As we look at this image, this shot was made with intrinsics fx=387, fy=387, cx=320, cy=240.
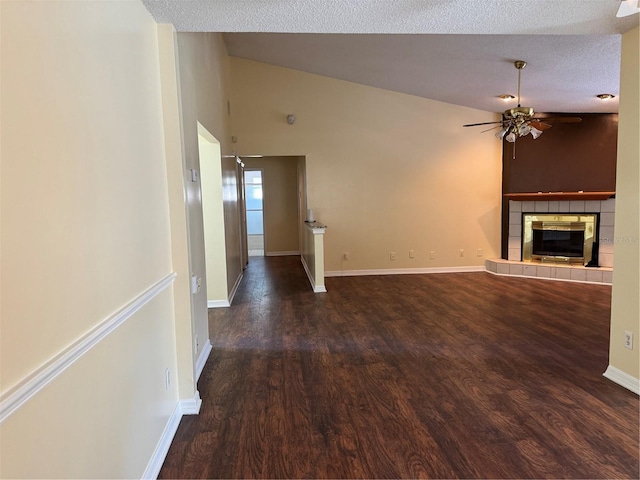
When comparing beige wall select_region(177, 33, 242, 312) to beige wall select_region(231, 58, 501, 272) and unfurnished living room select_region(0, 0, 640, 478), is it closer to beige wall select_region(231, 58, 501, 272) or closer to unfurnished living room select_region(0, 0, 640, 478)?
unfurnished living room select_region(0, 0, 640, 478)

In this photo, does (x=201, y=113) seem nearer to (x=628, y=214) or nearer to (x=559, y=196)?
(x=628, y=214)

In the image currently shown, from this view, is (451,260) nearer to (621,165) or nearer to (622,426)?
(621,165)

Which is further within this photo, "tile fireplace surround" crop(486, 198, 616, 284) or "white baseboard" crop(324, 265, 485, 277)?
"white baseboard" crop(324, 265, 485, 277)

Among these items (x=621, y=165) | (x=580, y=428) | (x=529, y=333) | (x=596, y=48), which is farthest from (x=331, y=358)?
(x=596, y=48)

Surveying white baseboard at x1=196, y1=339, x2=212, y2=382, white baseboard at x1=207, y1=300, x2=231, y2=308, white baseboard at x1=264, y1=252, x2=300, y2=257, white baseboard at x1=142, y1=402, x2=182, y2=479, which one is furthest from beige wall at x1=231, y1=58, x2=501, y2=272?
white baseboard at x1=142, y1=402, x2=182, y2=479

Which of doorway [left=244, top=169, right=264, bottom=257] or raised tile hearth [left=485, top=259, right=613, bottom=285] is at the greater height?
doorway [left=244, top=169, right=264, bottom=257]

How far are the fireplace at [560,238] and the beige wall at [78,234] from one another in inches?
249

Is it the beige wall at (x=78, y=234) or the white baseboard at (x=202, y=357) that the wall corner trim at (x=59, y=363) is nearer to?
the beige wall at (x=78, y=234)

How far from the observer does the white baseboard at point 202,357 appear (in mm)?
2923

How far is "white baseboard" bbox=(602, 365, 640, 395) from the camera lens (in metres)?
2.54

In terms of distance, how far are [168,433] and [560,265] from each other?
6.25m

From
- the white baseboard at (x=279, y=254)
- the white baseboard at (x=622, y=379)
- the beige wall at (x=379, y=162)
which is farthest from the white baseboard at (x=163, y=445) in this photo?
the white baseboard at (x=279, y=254)

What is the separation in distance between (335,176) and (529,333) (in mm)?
3826

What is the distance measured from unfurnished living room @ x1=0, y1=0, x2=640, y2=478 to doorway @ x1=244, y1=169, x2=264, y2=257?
2.98 m
